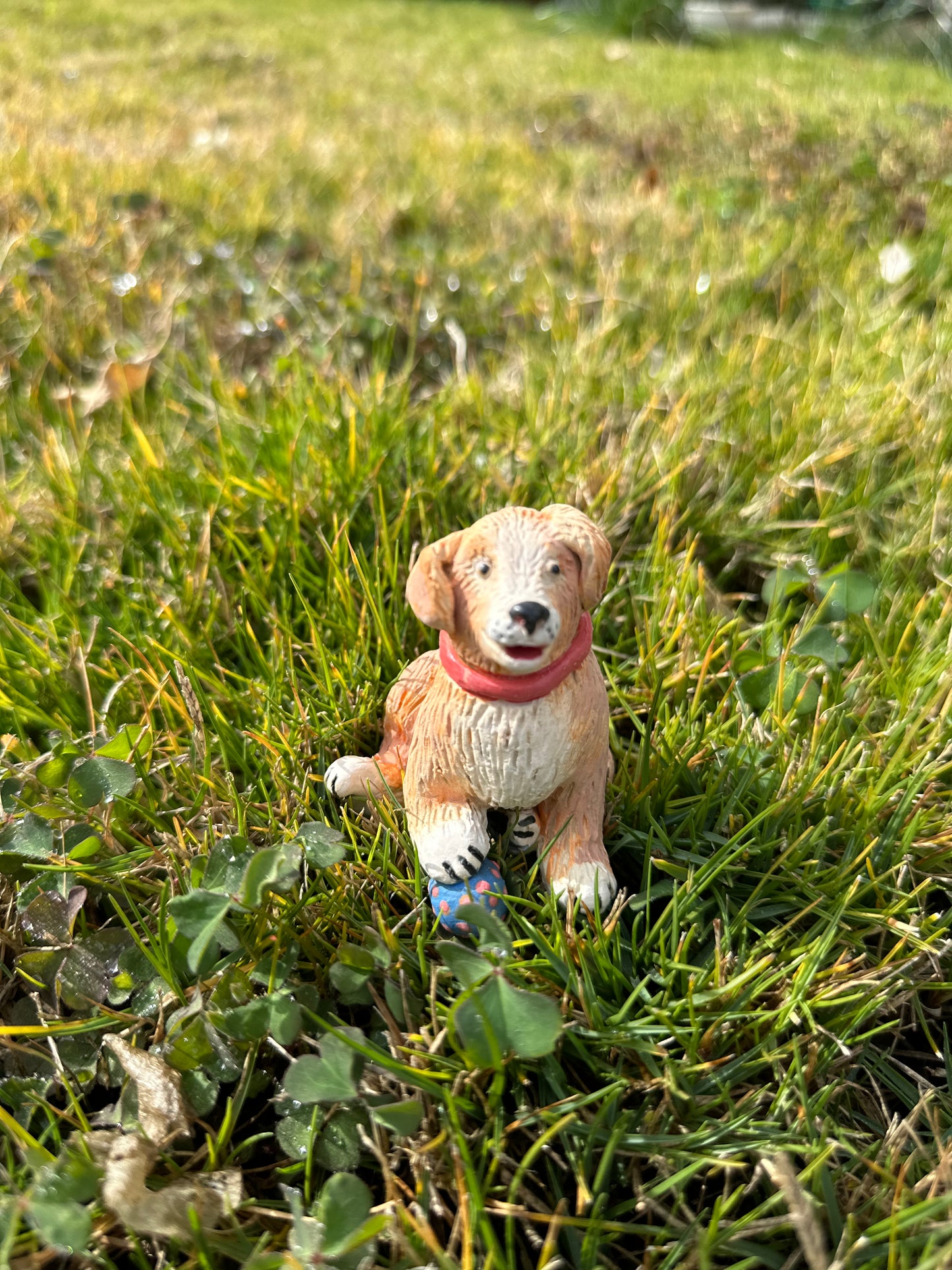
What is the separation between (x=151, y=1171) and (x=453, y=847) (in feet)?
2.08

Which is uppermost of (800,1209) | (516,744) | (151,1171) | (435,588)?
(435,588)

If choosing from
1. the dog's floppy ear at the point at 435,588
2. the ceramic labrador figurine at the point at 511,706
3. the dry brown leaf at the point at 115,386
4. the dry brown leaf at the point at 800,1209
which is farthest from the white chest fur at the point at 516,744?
the dry brown leaf at the point at 115,386

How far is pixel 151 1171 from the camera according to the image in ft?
4.36

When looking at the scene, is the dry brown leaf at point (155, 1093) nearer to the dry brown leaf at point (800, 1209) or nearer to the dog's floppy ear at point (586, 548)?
the dry brown leaf at point (800, 1209)

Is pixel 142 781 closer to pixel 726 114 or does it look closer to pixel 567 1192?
pixel 567 1192

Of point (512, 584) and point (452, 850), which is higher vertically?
point (512, 584)

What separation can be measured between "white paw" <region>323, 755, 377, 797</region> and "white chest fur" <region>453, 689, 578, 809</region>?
0.26m

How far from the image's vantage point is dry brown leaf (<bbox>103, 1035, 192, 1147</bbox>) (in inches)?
53.2

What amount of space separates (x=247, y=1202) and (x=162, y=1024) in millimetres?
309

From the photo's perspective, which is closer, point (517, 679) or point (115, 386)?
point (517, 679)

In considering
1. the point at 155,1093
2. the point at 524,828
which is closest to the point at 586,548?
the point at 524,828

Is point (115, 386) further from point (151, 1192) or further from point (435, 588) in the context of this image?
point (151, 1192)

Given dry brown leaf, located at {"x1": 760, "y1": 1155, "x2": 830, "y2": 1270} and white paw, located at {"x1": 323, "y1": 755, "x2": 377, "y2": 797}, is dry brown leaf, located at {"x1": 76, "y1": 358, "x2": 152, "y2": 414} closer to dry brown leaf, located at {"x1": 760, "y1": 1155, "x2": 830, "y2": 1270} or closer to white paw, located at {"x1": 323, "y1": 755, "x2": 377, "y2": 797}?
white paw, located at {"x1": 323, "y1": 755, "x2": 377, "y2": 797}

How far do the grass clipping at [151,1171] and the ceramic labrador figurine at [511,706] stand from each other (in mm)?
487
